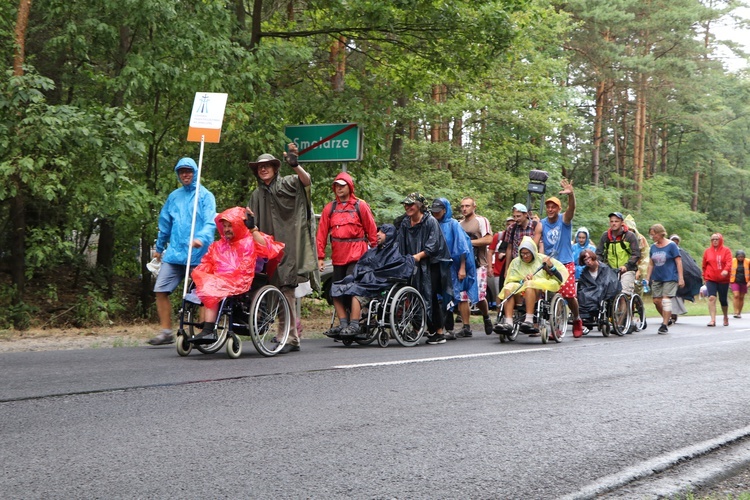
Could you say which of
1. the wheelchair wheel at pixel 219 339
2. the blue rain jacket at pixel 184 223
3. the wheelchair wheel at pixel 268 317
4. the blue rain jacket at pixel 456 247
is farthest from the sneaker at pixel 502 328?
the wheelchair wheel at pixel 219 339

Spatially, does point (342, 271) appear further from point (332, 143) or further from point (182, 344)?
point (332, 143)

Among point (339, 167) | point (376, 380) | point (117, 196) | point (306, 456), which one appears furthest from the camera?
point (339, 167)

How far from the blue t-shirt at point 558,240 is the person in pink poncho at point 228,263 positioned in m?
5.15

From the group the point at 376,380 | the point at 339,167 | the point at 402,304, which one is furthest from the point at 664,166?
the point at 376,380

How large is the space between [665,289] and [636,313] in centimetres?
141

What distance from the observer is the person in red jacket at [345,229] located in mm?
11039

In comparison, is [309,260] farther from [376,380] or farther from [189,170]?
[376,380]

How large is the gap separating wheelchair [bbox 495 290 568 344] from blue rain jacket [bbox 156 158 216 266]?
4231 millimetres

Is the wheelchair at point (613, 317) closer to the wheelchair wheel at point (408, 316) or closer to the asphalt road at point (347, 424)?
the wheelchair wheel at point (408, 316)

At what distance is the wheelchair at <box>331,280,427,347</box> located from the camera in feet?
36.0

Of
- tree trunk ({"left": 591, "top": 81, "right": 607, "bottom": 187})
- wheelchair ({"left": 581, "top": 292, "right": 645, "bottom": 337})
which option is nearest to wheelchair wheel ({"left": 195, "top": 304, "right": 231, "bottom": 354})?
wheelchair ({"left": 581, "top": 292, "right": 645, "bottom": 337})

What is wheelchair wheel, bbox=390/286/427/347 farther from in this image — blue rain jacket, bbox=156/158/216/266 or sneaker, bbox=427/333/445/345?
blue rain jacket, bbox=156/158/216/266

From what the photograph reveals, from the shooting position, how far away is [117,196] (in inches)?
485

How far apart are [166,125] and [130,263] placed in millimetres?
5139
